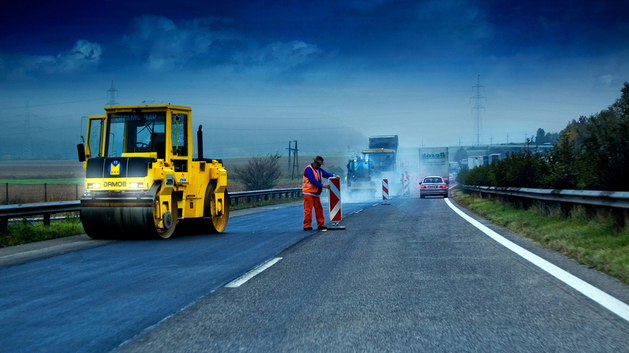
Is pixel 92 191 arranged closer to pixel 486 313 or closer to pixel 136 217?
pixel 136 217

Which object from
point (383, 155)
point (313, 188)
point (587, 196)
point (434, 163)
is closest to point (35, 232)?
point (313, 188)

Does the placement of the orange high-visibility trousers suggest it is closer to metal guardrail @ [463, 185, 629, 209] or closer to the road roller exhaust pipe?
the road roller exhaust pipe

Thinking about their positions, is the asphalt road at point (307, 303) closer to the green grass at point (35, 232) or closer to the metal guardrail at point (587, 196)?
the metal guardrail at point (587, 196)

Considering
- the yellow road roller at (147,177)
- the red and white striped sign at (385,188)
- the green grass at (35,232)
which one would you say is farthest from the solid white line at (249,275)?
the red and white striped sign at (385,188)

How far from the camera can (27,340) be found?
4.86 m

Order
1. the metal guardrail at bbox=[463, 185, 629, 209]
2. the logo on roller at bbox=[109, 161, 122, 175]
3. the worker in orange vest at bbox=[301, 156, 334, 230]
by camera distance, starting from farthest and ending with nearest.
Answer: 1. the worker in orange vest at bbox=[301, 156, 334, 230]
2. the logo on roller at bbox=[109, 161, 122, 175]
3. the metal guardrail at bbox=[463, 185, 629, 209]

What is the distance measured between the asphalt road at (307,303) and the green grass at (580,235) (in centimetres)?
28

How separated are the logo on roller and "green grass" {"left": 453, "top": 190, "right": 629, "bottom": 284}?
328 inches

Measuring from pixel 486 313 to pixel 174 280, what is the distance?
385 cm

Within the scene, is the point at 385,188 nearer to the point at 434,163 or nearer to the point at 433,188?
the point at 433,188

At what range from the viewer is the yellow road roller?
12367 millimetres

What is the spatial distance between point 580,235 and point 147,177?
325 inches

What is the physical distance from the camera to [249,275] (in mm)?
7867

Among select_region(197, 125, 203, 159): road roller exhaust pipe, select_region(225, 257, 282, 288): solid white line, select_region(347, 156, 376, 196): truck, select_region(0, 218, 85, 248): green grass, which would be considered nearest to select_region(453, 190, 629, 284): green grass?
select_region(225, 257, 282, 288): solid white line
